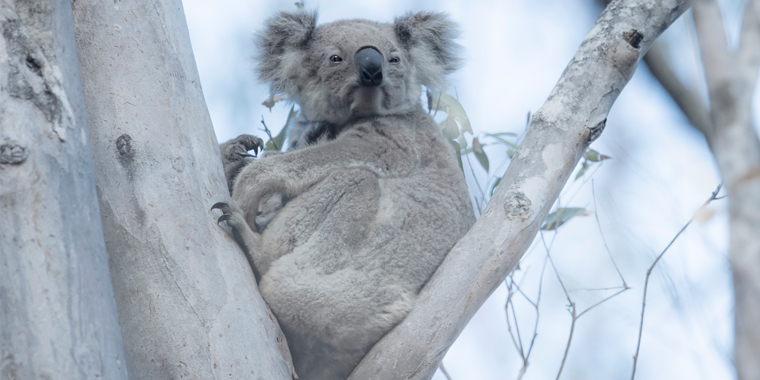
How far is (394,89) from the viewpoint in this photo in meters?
3.29

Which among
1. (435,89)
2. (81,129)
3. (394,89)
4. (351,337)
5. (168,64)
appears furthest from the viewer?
(435,89)

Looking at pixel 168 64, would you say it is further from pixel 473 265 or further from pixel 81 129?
pixel 473 265

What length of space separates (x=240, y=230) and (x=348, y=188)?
22.4 inches

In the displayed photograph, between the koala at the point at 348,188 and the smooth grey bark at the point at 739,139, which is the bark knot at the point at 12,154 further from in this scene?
the smooth grey bark at the point at 739,139

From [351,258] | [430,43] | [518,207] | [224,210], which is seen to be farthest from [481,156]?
[224,210]

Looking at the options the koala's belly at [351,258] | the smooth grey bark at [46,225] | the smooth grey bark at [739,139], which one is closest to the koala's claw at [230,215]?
the koala's belly at [351,258]

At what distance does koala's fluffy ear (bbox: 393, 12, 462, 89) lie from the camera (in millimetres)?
3609

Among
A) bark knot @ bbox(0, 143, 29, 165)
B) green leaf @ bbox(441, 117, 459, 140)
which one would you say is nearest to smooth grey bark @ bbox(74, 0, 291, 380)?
bark knot @ bbox(0, 143, 29, 165)

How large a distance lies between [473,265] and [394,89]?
149 cm

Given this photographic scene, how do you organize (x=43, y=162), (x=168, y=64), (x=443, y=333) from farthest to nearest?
(x=168, y=64)
(x=443, y=333)
(x=43, y=162)

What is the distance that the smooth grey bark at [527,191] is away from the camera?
6.62 feet

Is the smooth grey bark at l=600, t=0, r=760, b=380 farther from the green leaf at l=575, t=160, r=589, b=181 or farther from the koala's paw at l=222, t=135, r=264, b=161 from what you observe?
the green leaf at l=575, t=160, r=589, b=181

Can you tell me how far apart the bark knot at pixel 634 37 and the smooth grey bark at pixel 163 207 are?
1.62 metres

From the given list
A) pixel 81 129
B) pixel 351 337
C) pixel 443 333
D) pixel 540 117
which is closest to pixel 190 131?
pixel 81 129
